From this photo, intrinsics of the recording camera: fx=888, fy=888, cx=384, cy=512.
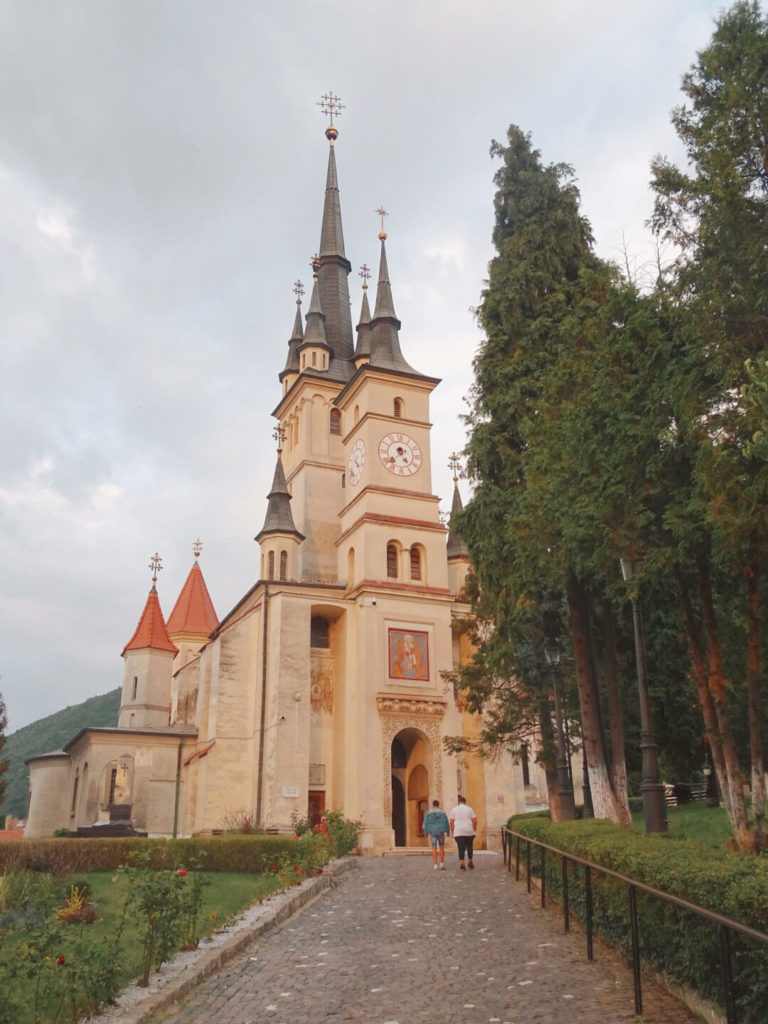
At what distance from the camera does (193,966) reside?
28.1 ft

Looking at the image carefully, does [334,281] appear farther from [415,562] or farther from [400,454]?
[415,562]

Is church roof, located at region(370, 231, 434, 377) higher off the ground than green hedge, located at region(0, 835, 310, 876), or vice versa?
church roof, located at region(370, 231, 434, 377)

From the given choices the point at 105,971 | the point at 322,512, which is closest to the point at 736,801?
the point at 105,971

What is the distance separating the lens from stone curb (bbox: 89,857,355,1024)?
22.6 ft

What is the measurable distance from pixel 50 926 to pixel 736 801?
381 inches

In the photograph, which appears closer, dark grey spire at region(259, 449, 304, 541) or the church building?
the church building

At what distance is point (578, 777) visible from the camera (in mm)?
46188

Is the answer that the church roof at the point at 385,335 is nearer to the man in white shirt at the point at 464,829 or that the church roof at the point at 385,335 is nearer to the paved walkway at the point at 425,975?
the man in white shirt at the point at 464,829

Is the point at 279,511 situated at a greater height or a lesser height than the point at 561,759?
greater

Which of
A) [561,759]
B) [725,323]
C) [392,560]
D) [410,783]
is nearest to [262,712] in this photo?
[410,783]

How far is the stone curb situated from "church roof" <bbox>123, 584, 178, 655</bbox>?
3490cm

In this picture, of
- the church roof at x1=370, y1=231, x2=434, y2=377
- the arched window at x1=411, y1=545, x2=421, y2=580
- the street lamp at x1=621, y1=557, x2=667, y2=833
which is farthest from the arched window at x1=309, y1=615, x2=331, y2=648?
the street lamp at x1=621, y1=557, x2=667, y2=833

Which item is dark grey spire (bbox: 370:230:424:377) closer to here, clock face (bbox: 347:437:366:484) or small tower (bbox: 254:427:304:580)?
clock face (bbox: 347:437:366:484)

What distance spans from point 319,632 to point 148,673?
43.7 ft
